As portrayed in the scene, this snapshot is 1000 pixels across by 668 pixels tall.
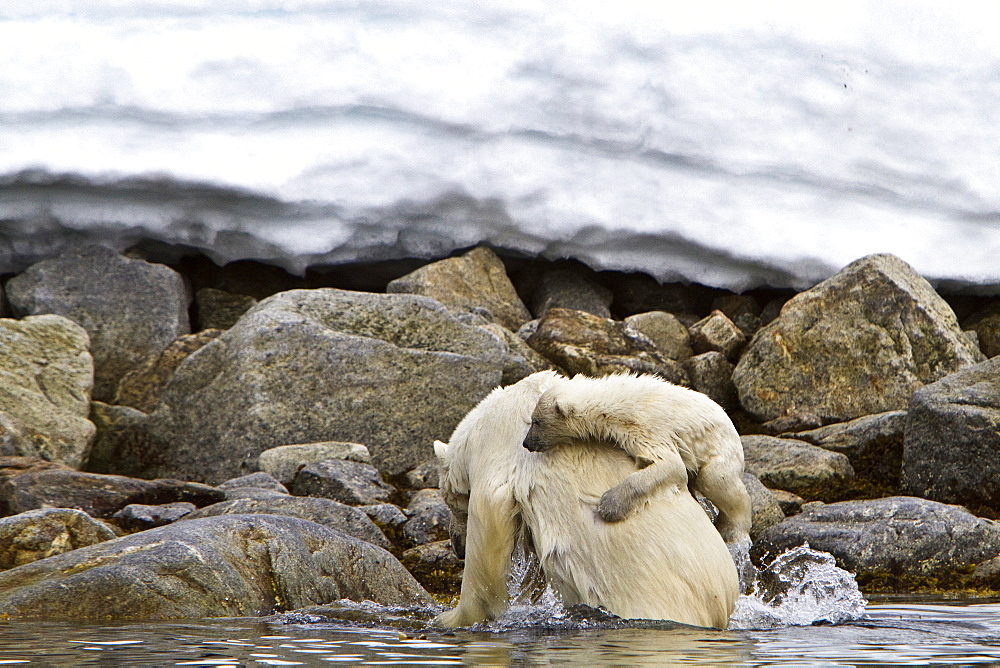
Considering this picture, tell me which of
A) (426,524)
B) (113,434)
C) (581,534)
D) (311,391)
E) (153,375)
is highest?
(153,375)

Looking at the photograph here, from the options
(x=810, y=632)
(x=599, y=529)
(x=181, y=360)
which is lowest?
(x=810, y=632)

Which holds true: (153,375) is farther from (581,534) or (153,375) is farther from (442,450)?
(581,534)

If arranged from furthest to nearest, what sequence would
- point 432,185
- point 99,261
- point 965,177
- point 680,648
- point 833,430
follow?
point 965,177, point 432,185, point 99,261, point 833,430, point 680,648

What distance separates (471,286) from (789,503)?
514 centimetres

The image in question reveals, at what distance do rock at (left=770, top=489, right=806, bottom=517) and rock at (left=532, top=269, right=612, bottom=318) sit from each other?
15.7 ft

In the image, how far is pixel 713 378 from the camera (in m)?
11.6

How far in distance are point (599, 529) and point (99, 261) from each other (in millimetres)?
9207

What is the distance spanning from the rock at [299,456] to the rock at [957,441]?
4386 mm

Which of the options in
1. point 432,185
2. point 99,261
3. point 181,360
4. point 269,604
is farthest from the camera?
point 432,185

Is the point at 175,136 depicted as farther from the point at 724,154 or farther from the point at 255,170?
the point at 724,154

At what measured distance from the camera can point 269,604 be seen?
5.74 meters

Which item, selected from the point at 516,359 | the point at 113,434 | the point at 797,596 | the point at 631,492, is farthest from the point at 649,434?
the point at 113,434

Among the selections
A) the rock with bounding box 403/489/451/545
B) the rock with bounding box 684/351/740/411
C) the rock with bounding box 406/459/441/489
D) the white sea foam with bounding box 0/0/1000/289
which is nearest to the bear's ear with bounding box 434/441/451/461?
the rock with bounding box 403/489/451/545

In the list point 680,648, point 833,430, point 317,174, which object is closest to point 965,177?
point 833,430
